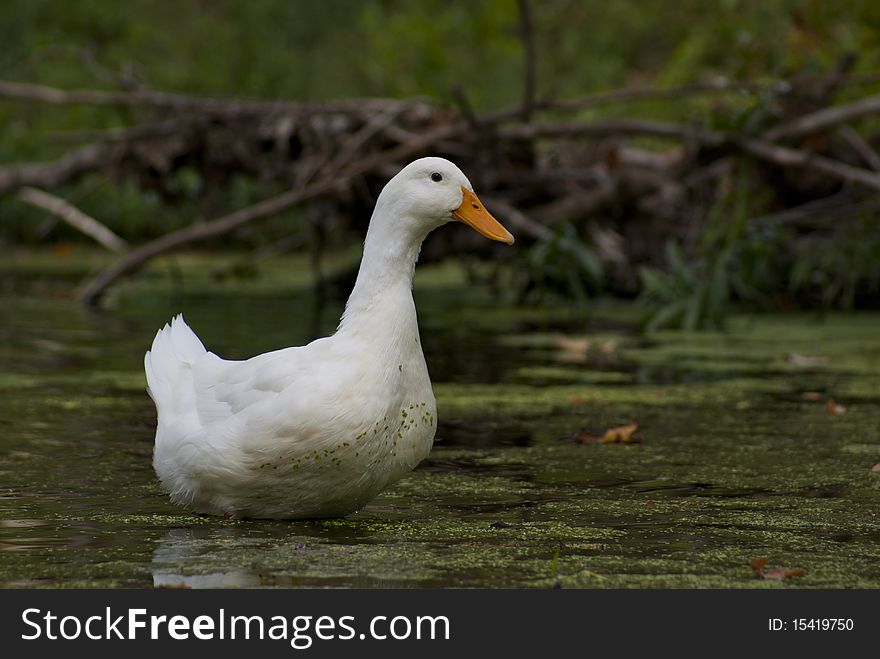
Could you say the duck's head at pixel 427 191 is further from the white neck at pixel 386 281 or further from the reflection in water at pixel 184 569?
the reflection in water at pixel 184 569

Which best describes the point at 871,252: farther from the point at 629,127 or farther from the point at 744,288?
the point at 629,127

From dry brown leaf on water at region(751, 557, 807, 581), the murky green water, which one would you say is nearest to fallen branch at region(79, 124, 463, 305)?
the murky green water

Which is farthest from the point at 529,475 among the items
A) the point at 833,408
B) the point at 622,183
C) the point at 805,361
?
the point at 622,183

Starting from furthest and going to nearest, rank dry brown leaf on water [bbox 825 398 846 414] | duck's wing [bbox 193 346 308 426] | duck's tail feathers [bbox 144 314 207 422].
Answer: dry brown leaf on water [bbox 825 398 846 414], duck's tail feathers [bbox 144 314 207 422], duck's wing [bbox 193 346 308 426]

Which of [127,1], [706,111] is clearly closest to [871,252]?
[706,111]

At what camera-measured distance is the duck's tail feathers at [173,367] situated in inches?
172

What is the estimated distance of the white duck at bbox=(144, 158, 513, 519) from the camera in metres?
3.76

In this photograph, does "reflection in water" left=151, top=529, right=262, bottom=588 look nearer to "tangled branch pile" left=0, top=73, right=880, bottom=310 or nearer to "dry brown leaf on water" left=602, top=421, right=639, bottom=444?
"dry brown leaf on water" left=602, top=421, right=639, bottom=444

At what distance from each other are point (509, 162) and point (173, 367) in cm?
737

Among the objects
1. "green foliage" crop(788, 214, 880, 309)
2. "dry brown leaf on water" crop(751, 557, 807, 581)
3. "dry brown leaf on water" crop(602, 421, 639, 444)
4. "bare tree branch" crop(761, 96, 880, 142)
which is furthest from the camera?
"green foliage" crop(788, 214, 880, 309)

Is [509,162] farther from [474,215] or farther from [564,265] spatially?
[474,215]

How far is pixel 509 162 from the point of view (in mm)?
11609

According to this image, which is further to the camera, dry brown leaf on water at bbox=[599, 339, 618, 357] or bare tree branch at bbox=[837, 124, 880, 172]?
bare tree branch at bbox=[837, 124, 880, 172]
